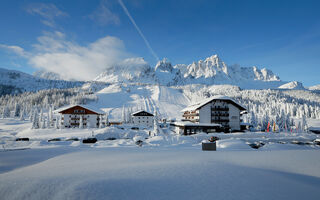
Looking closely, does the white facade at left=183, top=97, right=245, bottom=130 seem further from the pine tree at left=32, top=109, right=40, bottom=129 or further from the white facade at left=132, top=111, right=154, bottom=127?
the pine tree at left=32, top=109, right=40, bottom=129

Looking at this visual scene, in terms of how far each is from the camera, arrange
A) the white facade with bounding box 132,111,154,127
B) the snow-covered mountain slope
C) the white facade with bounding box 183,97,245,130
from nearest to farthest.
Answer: the white facade with bounding box 183,97,245,130
the white facade with bounding box 132,111,154,127
the snow-covered mountain slope

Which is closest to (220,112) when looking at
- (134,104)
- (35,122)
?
(35,122)

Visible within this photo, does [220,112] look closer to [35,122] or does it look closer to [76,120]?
[76,120]

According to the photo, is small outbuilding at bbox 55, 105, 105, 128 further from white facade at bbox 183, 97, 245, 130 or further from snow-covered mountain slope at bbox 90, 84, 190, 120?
snow-covered mountain slope at bbox 90, 84, 190, 120

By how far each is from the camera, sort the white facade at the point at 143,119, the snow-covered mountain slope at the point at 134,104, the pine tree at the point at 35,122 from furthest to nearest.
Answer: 1. the snow-covered mountain slope at the point at 134,104
2. the white facade at the point at 143,119
3. the pine tree at the point at 35,122

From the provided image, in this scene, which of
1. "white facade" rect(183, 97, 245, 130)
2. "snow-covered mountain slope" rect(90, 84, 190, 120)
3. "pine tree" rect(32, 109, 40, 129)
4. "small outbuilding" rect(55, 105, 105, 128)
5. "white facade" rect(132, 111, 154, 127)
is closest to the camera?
"white facade" rect(183, 97, 245, 130)

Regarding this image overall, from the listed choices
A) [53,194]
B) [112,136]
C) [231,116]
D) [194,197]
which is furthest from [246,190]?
[231,116]

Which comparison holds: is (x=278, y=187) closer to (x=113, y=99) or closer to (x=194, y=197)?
(x=194, y=197)

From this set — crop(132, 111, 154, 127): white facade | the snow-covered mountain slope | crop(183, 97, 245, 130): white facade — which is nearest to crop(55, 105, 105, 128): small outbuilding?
crop(132, 111, 154, 127): white facade

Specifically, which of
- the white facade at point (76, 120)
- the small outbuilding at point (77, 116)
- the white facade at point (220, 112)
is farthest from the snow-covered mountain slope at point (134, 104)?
the white facade at point (220, 112)

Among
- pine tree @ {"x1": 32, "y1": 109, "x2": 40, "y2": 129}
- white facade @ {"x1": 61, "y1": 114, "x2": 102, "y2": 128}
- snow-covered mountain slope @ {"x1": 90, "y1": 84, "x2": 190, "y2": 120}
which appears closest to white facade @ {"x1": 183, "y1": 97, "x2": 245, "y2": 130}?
white facade @ {"x1": 61, "y1": 114, "x2": 102, "y2": 128}

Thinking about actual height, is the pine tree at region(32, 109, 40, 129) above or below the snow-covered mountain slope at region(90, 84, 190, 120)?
below

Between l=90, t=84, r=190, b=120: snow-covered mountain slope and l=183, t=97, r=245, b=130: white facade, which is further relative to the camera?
l=90, t=84, r=190, b=120: snow-covered mountain slope

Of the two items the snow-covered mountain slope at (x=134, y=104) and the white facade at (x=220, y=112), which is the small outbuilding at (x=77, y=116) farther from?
the snow-covered mountain slope at (x=134, y=104)
